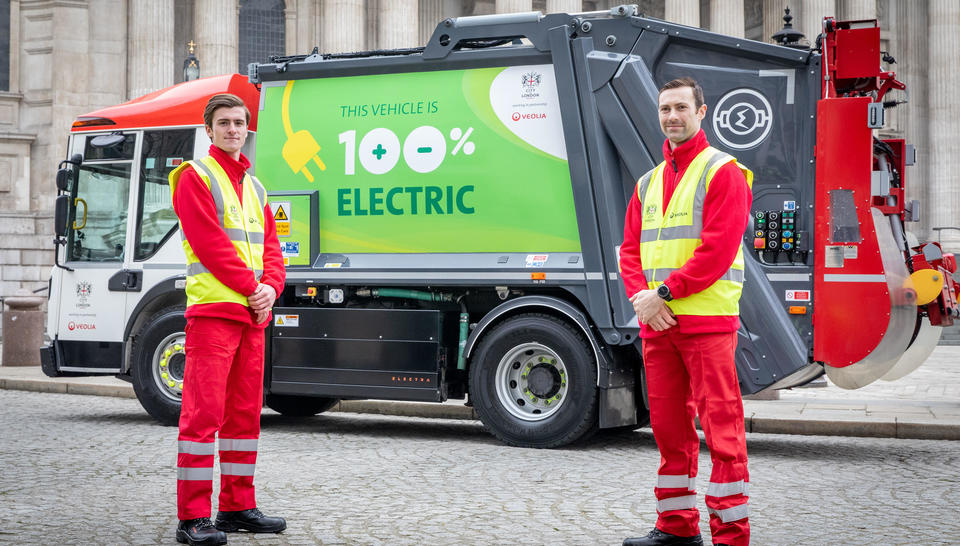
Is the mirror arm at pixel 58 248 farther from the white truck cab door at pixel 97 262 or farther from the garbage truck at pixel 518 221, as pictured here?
the garbage truck at pixel 518 221

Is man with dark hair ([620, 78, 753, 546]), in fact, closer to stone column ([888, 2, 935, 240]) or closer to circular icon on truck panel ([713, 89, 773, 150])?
circular icon on truck panel ([713, 89, 773, 150])

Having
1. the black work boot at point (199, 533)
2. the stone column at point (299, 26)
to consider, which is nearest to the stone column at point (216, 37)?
the stone column at point (299, 26)

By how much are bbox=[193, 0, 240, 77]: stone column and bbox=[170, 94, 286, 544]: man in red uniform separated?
25474mm

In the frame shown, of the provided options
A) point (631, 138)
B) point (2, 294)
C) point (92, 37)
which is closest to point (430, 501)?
point (631, 138)

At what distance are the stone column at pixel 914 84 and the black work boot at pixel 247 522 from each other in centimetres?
3555

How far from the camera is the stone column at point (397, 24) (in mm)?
30984

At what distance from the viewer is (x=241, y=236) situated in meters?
5.34

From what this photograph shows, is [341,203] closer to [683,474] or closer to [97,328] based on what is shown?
[97,328]

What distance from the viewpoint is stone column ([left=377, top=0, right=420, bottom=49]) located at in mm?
30984

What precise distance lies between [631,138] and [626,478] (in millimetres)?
2590

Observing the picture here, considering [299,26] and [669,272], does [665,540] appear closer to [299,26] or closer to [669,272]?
[669,272]

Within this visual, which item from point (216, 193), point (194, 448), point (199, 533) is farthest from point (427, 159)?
point (199, 533)

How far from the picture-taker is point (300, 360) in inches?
368

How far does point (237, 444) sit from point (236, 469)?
0.12 meters
